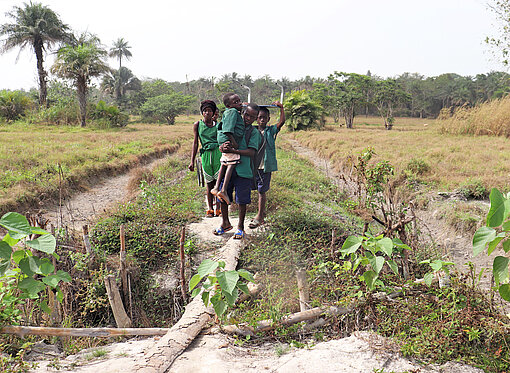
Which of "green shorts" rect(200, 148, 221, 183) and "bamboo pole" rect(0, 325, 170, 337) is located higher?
"green shorts" rect(200, 148, 221, 183)

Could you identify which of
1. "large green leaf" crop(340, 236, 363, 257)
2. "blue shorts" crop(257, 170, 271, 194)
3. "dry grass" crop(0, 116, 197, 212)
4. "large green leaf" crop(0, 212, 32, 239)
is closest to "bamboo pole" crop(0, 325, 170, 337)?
"large green leaf" crop(0, 212, 32, 239)

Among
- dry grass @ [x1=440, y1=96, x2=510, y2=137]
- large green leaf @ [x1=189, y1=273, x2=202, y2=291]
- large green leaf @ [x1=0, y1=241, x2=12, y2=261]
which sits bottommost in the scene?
large green leaf @ [x1=189, y1=273, x2=202, y2=291]

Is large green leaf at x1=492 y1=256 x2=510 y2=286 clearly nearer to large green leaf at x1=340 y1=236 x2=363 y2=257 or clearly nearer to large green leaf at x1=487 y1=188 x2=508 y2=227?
large green leaf at x1=487 y1=188 x2=508 y2=227

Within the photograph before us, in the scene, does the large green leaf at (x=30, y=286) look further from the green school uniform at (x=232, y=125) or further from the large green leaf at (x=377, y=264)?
the green school uniform at (x=232, y=125)

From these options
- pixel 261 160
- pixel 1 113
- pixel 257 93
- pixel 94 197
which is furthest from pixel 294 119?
pixel 257 93

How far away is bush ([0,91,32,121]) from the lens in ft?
72.3

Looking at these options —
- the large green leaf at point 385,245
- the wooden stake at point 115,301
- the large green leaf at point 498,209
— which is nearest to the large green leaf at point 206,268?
the wooden stake at point 115,301

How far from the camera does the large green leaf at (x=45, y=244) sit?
1.97 metres

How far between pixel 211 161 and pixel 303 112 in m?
23.5

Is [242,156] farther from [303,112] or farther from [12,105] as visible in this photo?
[303,112]

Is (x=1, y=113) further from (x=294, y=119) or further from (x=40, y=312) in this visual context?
(x=40, y=312)

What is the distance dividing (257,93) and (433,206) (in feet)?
185

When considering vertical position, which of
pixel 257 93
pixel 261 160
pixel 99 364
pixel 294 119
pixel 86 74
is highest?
pixel 257 93

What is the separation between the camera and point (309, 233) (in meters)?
4.46
